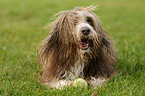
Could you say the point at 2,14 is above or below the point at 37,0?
below

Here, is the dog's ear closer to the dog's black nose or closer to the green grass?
the green grass

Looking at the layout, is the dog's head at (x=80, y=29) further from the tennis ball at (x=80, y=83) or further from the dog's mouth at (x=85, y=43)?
the tennis ball at (x=80, y=83)

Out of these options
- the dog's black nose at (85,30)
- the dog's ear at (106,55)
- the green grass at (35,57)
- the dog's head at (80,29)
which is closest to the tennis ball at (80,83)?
the green grass at (35,57)

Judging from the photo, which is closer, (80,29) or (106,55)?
(80,29)

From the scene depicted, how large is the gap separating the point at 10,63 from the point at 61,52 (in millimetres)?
1394

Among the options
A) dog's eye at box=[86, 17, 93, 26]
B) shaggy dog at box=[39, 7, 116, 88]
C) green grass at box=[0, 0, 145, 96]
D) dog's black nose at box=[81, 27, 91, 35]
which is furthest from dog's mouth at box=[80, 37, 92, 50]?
green grass at box=[0, 0, 145, 96]

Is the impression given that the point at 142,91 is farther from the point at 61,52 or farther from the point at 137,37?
the point at 137,37

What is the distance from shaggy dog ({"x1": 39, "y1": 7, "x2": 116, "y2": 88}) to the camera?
3596 mm

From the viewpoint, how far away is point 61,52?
3.75 meters

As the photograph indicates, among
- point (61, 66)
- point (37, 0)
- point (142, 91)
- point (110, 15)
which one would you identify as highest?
point (37, 0)

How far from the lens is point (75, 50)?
3666 millimetres

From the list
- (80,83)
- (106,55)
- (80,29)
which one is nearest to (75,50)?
(80,29)

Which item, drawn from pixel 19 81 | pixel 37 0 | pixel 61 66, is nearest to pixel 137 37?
pixel 61 66

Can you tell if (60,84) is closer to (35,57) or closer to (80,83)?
(80,83)
